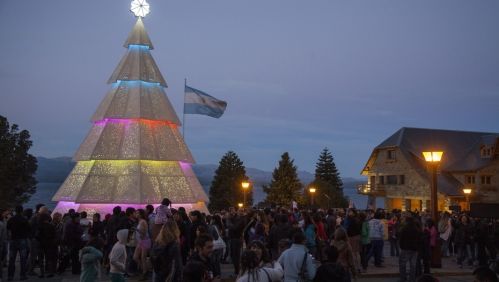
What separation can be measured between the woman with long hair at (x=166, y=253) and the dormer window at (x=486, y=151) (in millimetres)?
43486

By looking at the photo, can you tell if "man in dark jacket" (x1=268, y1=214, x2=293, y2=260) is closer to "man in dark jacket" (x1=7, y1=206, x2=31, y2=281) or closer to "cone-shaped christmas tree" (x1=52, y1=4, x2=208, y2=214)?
"man in dark jacket" (x1=7, y1=206, x2=31, y2=281)

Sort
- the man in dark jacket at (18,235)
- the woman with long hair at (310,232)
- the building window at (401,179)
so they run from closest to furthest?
the woman with long hair at (310,232) → the man in dark jacket at (18,235) → the building window at (401,179)

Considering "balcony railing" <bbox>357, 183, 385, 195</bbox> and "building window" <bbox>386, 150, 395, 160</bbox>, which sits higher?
"building window" <bbox>386, 150, 395, 160</bbox>

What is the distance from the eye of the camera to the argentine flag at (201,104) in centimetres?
2734

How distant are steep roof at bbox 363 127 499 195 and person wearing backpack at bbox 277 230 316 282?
131 feet

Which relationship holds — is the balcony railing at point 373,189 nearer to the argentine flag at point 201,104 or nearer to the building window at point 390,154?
the building window at point 390,154

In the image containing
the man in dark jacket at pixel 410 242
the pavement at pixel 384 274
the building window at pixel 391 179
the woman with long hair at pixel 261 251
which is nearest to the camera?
the woman with long hair at pixel 261 251

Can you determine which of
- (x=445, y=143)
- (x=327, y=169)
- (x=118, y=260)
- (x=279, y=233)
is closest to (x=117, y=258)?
(x=118, y=260)

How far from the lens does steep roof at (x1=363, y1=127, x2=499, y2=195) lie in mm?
46000

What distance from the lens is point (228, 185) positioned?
225ft

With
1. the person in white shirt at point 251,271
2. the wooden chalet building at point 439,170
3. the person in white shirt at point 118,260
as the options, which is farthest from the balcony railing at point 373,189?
the person in white shirt at point 251,271

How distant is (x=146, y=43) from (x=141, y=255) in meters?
14.6

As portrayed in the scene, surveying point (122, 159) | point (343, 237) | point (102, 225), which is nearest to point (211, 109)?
point (122, 159)

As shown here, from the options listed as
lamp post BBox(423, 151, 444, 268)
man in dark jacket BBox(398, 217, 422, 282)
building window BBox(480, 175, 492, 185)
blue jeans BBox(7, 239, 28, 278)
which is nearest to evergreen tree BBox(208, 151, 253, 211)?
building window BBox(480, 175, 492, 185)
